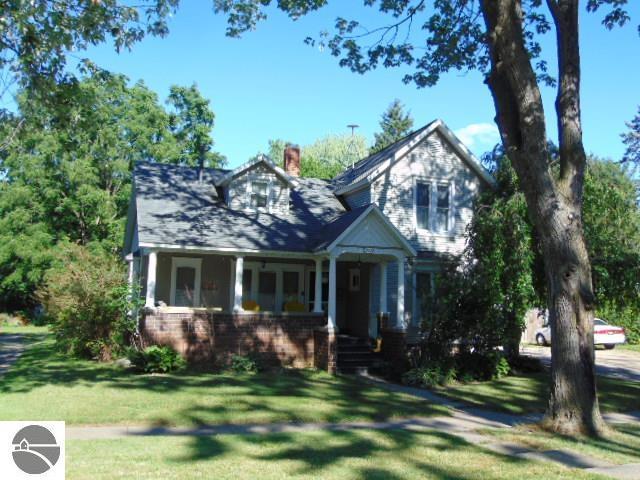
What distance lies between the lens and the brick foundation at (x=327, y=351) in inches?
659

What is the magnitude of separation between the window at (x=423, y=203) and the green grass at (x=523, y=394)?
585 centimetres

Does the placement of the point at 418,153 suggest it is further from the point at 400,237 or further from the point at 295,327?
the point at 295,327

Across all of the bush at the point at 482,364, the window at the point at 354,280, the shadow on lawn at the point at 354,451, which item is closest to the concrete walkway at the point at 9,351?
the shadow on lawn at the point at 354,451

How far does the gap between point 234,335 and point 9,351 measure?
29.5 feet

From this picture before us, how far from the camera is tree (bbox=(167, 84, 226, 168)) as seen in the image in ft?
143

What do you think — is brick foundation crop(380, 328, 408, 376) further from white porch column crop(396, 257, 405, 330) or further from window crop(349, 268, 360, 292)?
window crop(349, 268, 360, 292)

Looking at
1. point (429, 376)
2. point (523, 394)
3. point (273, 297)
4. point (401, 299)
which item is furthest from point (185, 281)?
point (523, 394)

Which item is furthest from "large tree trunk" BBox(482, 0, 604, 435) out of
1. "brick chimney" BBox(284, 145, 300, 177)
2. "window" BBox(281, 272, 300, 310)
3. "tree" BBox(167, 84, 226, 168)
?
"tree" BBox(167, 84, 226, 168)

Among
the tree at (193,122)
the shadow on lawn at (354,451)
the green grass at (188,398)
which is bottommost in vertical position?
the shadow on lawn at (354,451)

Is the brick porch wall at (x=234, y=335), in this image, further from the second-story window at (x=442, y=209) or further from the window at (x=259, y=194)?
the second-story window at (x=442, y=209)

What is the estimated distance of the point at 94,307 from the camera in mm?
17469

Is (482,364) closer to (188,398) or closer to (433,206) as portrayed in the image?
(433,206)

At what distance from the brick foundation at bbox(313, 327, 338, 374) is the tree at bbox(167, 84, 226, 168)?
93.8 ft

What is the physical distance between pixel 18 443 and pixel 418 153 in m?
17.6
